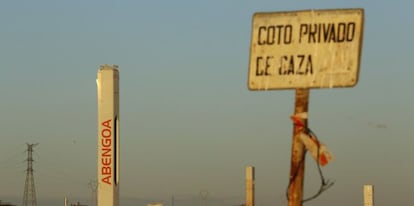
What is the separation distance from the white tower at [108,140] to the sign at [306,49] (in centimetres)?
2117

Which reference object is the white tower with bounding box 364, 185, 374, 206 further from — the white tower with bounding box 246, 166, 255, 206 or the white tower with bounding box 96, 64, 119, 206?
the white tower with bounding box 96, 64, 119, 206

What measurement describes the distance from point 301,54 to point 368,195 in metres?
23.7

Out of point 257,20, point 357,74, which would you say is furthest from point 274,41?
point 357,74

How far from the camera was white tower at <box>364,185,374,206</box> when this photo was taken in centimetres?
3125

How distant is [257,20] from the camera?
8.59 m

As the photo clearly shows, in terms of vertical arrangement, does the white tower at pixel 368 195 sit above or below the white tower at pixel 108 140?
below

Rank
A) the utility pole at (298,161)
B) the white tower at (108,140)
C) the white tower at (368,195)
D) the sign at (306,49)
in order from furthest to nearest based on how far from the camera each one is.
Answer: the white tower at (368,195)
the white tower at (108,140)
the utility pole at (298,161)
the sign at (306,49)

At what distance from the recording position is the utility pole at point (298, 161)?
852 centimetres


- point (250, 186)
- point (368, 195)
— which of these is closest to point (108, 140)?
point (250, 186)

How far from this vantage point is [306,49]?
8.49 m

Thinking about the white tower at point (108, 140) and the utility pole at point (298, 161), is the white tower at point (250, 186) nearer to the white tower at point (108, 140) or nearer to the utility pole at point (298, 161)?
the white tower at point (108, 140)

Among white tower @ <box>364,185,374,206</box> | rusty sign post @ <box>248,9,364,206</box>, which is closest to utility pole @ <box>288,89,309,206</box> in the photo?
rusty sign post @ <box>248,9,364,206</box>

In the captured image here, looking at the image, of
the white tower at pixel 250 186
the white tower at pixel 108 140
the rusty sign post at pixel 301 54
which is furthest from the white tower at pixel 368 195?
the rusty sign post at pixel 301 54

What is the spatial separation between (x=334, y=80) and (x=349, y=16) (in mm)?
608
